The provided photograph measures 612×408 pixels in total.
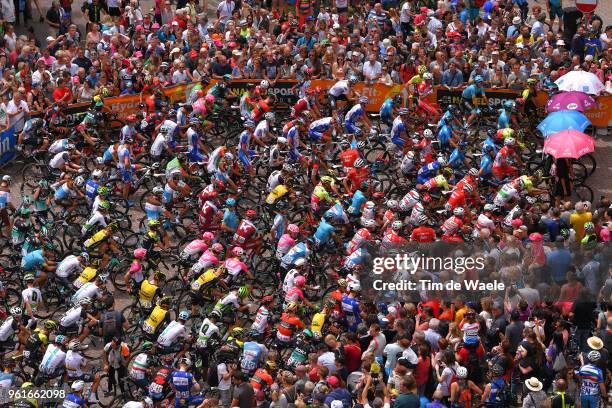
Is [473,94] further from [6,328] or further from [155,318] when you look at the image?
[6,328]

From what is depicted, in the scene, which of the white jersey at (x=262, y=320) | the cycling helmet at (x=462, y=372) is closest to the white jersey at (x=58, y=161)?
the white jersey at (x=262, y=320)

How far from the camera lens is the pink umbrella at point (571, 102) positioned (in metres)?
30.9

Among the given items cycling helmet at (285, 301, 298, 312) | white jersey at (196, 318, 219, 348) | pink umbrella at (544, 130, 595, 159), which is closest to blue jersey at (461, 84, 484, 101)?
pink umbrella at (544, 130, 595, 159)

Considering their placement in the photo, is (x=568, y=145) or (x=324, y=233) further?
(x=568, y=145)

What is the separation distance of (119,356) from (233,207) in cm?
521

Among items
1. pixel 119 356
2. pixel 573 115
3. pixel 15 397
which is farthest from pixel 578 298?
pixel 15 397

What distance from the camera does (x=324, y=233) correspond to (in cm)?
2762

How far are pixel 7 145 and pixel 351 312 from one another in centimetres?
1206

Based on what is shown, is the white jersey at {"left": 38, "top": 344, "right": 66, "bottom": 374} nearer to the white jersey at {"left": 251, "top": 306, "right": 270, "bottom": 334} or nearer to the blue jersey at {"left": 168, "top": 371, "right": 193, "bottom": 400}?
the blue jersey at {"left": 168, "top": 371, "right": 193, "bottom": 400}

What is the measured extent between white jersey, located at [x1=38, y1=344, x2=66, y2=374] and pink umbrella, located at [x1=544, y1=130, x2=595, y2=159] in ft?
39.1

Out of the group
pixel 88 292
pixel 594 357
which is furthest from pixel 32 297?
pixel 594 357

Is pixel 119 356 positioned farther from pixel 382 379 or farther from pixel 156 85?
pixel 156 85

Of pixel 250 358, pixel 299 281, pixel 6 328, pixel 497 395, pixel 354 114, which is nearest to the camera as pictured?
pixel 497 395

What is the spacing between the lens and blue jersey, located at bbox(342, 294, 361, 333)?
2489cm
